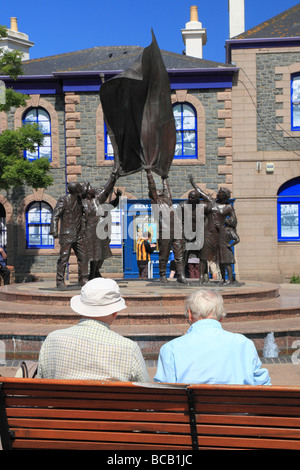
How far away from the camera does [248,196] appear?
21.6 m

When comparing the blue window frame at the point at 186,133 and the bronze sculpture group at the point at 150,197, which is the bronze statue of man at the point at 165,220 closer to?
the bronze sculpture group at the point at 150,197

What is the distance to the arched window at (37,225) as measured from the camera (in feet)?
74.8

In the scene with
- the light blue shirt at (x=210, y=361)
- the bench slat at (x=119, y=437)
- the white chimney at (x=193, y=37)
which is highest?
the white chimney at (x=193, y=37)

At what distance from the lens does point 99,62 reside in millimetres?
23094

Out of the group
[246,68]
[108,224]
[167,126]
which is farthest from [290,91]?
[108,224]

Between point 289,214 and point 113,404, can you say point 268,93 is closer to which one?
point 289,214

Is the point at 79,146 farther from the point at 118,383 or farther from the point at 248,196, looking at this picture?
the point at 118,383

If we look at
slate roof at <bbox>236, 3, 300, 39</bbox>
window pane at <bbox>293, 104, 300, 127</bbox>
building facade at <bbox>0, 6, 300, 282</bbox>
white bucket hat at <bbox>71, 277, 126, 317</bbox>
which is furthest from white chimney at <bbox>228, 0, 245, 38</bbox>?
white bucket hat at <bbox>71, 277, 126, 317</bbox>

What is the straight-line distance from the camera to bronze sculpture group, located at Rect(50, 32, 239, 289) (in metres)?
11.8

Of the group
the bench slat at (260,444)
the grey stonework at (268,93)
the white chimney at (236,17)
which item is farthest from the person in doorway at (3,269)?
the white chimney at (236,17)

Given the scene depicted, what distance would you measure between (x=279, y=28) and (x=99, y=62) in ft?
→ 22.6

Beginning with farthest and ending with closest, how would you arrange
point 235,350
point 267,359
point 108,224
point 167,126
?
point 167,126 < point 108,224 < point 267,359 < point 235,350

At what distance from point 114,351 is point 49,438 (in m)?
0.60

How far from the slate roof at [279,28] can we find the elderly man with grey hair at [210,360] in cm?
2026
